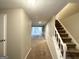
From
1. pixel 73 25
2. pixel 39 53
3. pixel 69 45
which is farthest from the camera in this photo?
pixel 39 53

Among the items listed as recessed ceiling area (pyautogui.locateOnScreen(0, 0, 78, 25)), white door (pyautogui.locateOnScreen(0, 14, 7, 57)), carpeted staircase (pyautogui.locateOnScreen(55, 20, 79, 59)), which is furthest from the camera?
carpeted staircase (pyautogui.locateOnScreen(55, 20, 79, 59))

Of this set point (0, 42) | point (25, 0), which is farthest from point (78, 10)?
point (0, 42)

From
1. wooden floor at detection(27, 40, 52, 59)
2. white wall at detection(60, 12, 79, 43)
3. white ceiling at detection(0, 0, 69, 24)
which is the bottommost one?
wooden floor at detection(27, 40, 52, 59)

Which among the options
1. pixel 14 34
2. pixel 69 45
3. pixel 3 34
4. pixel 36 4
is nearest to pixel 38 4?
A: pixel 36 4

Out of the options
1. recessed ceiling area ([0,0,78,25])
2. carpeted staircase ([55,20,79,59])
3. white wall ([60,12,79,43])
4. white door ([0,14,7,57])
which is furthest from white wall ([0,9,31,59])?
white wall ([60,12,79,43])

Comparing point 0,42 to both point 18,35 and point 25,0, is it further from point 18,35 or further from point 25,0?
point 25,0

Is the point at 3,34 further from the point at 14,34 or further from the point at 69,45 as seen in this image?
the point at 69,45

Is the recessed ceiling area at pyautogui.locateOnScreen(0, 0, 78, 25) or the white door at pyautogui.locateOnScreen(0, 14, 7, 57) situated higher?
the recessed ceiling area at pyautogui.locateOnScreen(0, 0, 78, 25)

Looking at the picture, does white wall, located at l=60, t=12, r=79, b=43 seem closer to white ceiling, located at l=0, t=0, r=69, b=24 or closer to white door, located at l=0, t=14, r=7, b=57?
white ceiling, located at l=0, t=0, r=69, b=24

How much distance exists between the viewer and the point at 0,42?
4.36 metres

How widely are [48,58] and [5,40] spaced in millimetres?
2296

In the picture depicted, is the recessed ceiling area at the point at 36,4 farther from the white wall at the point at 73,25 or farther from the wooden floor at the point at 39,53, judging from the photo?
the wooden floor at the point at 39,53

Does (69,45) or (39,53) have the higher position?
(69,45)

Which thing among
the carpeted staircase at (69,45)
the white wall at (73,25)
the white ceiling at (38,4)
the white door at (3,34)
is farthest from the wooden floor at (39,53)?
the white ceiling at (38,4)
